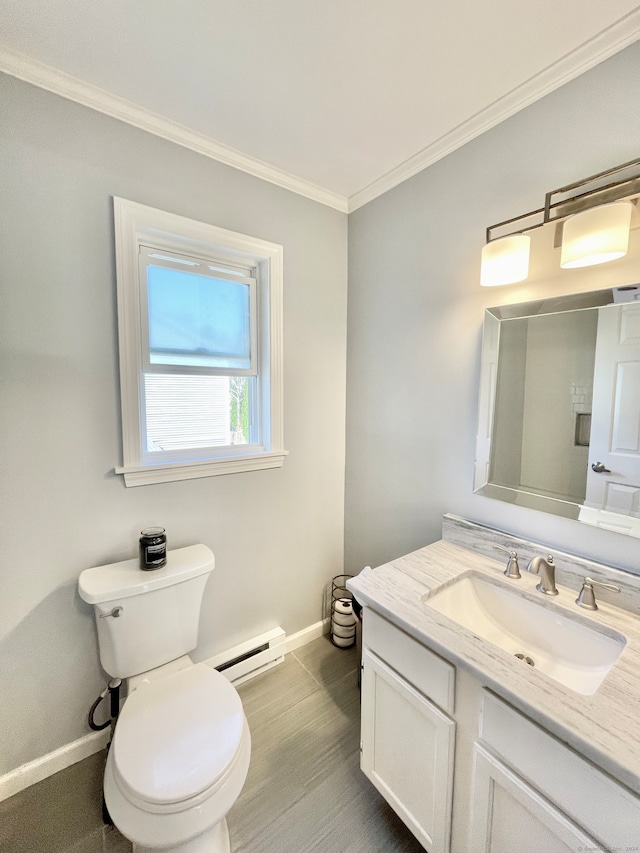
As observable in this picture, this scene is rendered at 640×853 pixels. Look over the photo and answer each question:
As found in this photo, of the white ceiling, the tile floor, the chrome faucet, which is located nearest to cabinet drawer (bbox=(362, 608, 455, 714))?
the chrome faucet

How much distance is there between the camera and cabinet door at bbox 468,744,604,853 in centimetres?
72

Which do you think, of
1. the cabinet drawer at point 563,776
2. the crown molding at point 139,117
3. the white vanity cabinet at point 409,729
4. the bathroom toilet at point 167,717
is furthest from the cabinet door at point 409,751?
the crown molding at point 139,117

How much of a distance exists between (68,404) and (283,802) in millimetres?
1613

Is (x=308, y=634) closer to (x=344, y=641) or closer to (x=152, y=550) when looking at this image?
(x=344, y=641)

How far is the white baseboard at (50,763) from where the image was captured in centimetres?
126

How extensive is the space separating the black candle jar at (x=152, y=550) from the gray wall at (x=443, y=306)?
42.1 inches

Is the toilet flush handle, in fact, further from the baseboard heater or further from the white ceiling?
the white ceiling

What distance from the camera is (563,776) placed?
2.34ft

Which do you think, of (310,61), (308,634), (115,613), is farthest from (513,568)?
(310,61)

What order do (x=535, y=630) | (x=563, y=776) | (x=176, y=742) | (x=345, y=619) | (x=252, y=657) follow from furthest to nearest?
(x=345, y=619) < (x=252, y=657) < (x=535, y=630) < (x=176, y=742) < (x=563, y=776)

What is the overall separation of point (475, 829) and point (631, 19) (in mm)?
2190

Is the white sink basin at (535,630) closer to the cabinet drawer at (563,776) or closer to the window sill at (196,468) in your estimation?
the cabinet drawer at (563,776)

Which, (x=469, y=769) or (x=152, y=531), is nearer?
(x=469, y=769)

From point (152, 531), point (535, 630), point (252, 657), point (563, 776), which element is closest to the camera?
point (563, 776)
